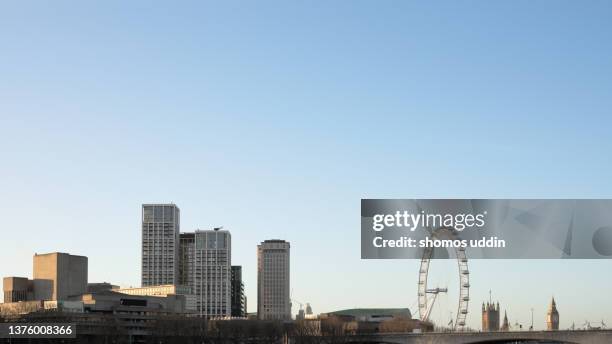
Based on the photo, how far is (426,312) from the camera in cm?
19588

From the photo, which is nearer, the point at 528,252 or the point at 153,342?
the point at 528,252

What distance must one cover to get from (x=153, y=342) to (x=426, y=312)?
179ft

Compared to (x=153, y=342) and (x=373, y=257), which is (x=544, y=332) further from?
(x=373, y=257)

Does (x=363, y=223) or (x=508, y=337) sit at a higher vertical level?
(x=363, y=223)

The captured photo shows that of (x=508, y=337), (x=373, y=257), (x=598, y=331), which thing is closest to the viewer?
(x=373, y=257)

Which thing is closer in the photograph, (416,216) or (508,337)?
(416,216)

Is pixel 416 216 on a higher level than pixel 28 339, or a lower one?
higher

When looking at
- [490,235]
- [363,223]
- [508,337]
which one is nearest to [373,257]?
[363,223]

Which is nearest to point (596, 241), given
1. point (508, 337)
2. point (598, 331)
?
point (598, 331)

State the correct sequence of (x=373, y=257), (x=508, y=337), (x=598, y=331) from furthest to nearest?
(x=508, y=337) < (x=598, y=331) < (x=373, y=257)

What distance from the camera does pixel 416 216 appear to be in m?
94.2

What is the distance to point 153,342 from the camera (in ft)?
652

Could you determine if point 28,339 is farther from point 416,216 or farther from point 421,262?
point 416,216

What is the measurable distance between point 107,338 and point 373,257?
369ft
